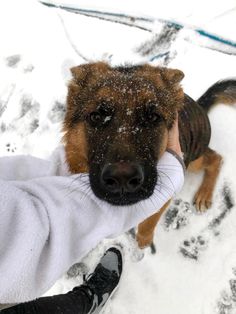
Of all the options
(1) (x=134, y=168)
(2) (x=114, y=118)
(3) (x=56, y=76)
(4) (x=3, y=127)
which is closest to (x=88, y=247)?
(1) (x=134, y=168)

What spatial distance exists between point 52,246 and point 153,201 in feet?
2.63

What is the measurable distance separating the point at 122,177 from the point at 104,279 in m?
1.77

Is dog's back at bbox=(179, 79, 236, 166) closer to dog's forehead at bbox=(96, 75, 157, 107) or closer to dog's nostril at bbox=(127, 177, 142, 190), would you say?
dog's forehead at bbox=(96, 75, 157, 107)

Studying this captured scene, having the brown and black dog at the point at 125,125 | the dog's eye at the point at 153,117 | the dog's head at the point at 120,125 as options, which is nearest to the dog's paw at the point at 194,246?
the brown and black dog at the point at 125,125

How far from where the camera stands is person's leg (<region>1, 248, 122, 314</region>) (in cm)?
261

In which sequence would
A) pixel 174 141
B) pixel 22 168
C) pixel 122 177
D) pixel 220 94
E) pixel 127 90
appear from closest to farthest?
pixel 122 177
pixel 22 168
pixel 127 90
pixel 174 141
pixel 220 94

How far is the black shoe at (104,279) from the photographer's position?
10.7 feet

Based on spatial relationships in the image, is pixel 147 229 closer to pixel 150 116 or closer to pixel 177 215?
pixel 177 215

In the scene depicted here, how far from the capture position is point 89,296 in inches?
126

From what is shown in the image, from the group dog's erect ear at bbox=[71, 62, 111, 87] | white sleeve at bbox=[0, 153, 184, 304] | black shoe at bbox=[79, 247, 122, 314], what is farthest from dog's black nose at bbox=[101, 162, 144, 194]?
black shoe at bbox=[79, 247, 122, 314]

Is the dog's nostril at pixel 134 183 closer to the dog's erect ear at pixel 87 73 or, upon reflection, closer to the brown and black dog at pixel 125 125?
the brown and black dog at pixel 125 125

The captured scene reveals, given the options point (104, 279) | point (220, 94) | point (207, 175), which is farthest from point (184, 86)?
point (104, 279)

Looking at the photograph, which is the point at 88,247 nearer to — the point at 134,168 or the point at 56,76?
the point at 134,168

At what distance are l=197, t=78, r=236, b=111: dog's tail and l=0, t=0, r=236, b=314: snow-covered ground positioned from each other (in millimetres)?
190
